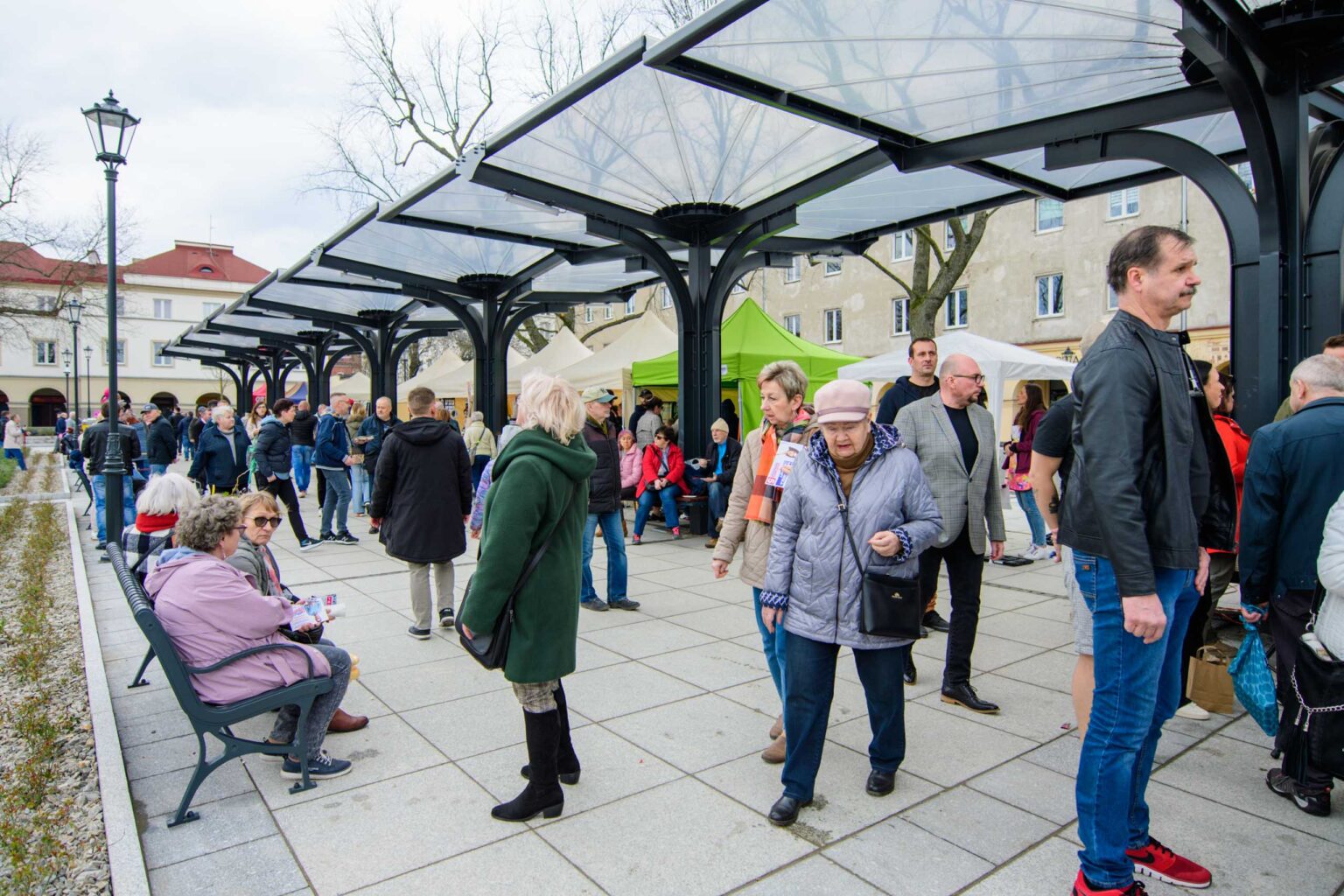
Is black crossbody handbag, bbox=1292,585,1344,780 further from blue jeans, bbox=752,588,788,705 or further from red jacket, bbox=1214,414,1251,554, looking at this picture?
blue jeans, bbox=752,588,788,705

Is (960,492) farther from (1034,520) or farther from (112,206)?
(112,206)

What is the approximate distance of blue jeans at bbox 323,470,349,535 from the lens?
34.2 feet

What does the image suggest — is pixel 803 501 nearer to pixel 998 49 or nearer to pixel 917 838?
pixel 917 838

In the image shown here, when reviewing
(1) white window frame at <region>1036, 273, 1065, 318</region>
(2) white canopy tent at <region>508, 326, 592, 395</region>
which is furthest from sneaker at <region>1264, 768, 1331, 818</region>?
(1) white window frame at <region>1036, 273, 1065, 318</region>

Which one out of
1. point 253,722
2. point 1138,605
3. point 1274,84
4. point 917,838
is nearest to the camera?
point 1138,605

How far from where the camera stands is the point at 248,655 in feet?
11.3

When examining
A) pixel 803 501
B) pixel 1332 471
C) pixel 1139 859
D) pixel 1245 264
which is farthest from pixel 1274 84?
pixel 1139 859

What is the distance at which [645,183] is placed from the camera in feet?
29.1

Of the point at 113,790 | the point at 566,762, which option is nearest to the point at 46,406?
the point at 113,790

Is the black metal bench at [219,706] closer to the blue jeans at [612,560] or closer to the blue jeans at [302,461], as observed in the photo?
the blue jeans at [612,560]

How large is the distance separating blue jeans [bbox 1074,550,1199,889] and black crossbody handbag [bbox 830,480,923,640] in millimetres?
652

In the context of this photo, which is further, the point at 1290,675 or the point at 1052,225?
the point at 1052,225

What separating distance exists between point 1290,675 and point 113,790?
4.66 meters

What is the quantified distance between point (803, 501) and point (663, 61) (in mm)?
3630
